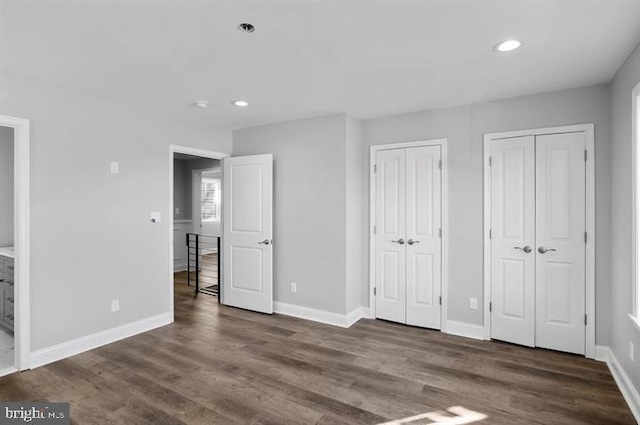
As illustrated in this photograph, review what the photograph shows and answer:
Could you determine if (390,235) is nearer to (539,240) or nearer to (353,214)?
(353,214)

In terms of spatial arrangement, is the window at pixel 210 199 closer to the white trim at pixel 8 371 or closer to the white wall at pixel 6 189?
the white wall at pixel 6 189

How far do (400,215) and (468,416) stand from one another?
7.19 feet

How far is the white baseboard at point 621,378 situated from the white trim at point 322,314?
2.25m

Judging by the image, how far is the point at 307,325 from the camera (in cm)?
401

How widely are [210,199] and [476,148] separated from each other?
6.97 m

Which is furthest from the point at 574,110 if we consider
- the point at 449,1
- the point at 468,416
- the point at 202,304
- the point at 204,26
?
the point at 202,304

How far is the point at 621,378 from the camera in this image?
8.52 ft

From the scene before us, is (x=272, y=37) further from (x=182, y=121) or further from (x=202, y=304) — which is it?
(x=202, y=304)

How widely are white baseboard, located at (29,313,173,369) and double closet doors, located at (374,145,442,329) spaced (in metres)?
2.57

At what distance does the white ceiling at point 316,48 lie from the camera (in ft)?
6.29

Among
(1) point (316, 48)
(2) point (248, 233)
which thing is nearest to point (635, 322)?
(1) point (316, 48)

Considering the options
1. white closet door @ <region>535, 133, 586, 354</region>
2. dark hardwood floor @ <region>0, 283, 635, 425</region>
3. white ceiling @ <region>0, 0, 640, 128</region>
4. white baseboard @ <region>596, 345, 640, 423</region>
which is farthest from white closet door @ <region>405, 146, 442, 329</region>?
white baseboard @ <region>596, 345, 640, 423</region>

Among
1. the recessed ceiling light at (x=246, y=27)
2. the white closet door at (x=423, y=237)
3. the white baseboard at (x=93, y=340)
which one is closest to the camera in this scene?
the recessed ceiling light at (x=246, y=27)

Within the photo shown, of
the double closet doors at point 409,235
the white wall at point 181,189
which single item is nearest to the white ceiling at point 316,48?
the double closet doors at point 409,235
